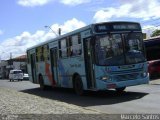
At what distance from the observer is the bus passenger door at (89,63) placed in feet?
60.4

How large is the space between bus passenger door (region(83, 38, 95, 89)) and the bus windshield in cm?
59

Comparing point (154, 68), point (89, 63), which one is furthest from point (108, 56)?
point (154, 68)

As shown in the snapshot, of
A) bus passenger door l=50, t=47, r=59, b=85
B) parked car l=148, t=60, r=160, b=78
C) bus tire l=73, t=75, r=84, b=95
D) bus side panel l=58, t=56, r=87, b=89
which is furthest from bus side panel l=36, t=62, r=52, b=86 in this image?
parked car l=148, t=60, r=160, b=78

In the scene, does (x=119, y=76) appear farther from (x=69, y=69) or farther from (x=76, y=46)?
(x=69, y=69)

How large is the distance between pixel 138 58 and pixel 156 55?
19.1 metres

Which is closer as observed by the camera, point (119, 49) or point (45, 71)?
point (119, 49)

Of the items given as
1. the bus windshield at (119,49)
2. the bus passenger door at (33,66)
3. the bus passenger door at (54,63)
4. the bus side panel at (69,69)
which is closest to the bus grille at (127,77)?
the bus windshield at (119,49)

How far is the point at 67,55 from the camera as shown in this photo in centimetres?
2162

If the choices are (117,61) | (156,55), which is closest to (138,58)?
(117,61)

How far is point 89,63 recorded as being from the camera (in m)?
18.8

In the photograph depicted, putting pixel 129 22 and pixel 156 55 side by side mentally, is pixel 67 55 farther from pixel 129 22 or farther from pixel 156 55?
pixel 156 55

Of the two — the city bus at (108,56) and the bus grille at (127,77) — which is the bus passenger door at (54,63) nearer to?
the city bus at (108,56)

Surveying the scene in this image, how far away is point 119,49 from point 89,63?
1548mm

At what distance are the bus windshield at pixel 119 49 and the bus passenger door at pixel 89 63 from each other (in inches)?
23.1
